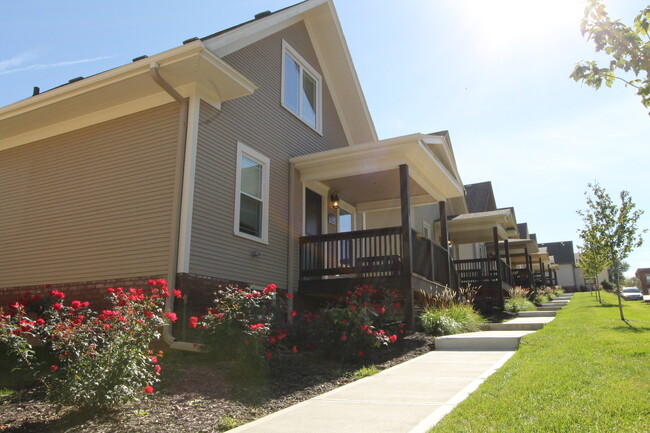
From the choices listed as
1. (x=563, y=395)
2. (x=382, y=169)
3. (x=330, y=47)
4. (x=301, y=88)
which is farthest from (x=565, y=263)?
(x=563, y=395)

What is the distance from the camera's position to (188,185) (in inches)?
Answer: 301

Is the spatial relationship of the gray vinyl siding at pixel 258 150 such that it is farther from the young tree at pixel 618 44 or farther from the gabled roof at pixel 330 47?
the young tree at pixel 618 44

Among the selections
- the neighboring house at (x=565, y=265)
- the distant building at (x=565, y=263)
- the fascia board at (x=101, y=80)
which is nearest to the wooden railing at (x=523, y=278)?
the fascia board at (x=101, y=80)

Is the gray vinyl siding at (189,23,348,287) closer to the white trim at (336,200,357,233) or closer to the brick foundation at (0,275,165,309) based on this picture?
the brick foundation at (0,275,165,309)

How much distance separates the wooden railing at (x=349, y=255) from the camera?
31.4ft

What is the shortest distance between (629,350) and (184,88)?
283 inches

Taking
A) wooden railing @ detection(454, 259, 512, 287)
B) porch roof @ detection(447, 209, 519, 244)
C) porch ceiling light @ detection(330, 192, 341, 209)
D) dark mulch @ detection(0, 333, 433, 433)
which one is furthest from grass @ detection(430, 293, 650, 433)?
porch roof @ detection(447, 209, 519, 244)

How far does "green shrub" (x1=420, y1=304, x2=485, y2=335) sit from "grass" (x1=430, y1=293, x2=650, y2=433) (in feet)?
8.31

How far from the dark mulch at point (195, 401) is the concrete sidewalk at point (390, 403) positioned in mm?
257

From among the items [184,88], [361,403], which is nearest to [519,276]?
[184,88]

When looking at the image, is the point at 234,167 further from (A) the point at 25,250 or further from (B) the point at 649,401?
(B) the point at 649,401

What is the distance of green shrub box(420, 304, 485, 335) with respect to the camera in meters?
9.14

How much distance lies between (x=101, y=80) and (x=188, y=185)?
2055 mm

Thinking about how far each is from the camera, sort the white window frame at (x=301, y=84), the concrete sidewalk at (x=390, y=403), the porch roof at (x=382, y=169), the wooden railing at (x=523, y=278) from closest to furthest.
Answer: the concrete sidewalk at (x=390, y=403) → the porch roof at (x=382, y=169) → the white window frame at (x=301, y=84) → the wooden railing at (x=523, y=278)
